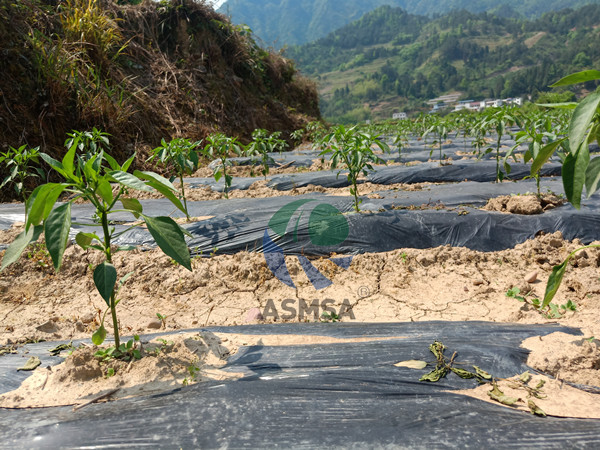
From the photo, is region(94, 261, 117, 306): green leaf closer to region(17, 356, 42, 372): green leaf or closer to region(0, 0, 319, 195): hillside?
region(17, 356, 42, 372): green leaf

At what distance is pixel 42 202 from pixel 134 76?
908cm

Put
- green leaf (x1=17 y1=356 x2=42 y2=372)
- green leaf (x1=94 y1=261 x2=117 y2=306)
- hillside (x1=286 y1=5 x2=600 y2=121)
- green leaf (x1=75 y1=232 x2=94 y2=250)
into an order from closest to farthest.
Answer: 1. green leaf (x1=94 y1=261 x2=117 y2=306)
2. green leaf (x1=75 y1=232 x2=94 y2=250)
3. green leaf (x1=17 y1=356 x2=42 y2=372)
4. hillside (x1=286 y1=5 x2=600 y2=121)

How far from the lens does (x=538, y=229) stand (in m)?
3.32

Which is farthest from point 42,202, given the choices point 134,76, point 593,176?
point 134,76

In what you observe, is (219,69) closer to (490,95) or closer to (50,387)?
(50,387)

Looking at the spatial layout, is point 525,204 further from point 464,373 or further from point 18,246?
point 18,246

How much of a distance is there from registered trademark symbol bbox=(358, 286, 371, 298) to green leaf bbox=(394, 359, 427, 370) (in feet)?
4.50

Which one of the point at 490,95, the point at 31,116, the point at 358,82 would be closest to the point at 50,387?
the point at 31,116

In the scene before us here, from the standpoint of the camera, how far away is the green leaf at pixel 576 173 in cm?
104

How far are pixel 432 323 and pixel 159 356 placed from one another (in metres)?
1.33

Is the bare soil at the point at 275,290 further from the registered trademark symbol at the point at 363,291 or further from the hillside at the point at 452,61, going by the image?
the hillside at the point at 452,61

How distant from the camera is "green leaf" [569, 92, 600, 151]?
0.92 m

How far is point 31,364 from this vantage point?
155 centimetres

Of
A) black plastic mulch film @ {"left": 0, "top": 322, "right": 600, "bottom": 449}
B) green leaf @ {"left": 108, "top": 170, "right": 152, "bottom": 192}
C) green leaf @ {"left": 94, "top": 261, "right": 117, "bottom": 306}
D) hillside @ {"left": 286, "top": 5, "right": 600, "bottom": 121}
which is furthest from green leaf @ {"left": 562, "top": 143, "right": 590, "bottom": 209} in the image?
hillside @ {"left": 286, "top": 5, "right": 600, "bottom": 121}
